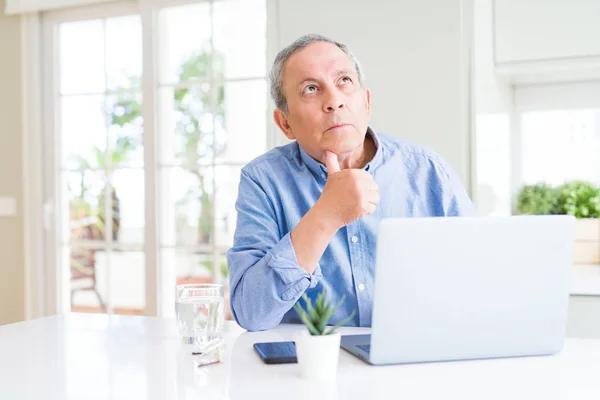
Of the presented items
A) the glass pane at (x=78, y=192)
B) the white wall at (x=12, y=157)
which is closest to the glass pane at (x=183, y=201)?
the glass pane at (x=78, y=192)

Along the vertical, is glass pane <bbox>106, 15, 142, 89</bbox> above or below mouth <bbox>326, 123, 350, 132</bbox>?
above

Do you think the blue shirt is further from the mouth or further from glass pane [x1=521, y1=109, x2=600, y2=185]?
glass pane [x1=521, y1=109, x2=600, y2=185]

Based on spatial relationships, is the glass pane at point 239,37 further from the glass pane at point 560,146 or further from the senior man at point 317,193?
the senior man at point 317,193

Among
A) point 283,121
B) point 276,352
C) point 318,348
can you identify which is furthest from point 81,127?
point 318,348

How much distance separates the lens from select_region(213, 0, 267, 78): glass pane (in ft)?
11.0

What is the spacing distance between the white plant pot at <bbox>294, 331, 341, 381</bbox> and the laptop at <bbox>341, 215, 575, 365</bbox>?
3.4 inches

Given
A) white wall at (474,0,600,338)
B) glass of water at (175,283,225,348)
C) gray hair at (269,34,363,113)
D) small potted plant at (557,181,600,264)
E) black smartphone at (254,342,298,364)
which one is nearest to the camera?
black smartphone at (254,342,298,364)

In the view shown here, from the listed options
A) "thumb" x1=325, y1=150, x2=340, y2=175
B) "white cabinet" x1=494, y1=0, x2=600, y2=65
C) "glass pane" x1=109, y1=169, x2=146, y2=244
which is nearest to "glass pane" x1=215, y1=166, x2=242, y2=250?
"glass pane" x1=109, y1=169, x2=146, y2=244

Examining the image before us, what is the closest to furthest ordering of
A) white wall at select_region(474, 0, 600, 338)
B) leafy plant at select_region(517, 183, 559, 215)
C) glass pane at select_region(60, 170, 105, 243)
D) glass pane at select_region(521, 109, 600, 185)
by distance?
white wall at select_region(474, 0, 600, 338) < leafy plant at select_region(517, 183, 559, 215) < glass pane at select_region(521, 109, 600, 185) < glass pane at select_region(60, 170, 105, 243)

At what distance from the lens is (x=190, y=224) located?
362 cm

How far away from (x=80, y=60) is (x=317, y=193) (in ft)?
9.07

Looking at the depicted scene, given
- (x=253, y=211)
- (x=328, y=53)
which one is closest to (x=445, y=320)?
(x=253, y=211)

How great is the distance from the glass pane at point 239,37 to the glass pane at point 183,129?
211 millimetres

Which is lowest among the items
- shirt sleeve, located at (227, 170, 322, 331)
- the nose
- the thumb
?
shirt sleeve, located at (227, 170, 322, 331)
